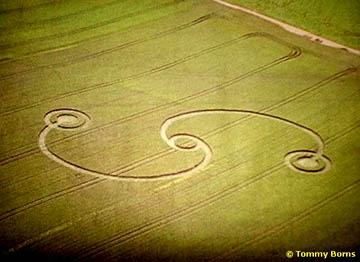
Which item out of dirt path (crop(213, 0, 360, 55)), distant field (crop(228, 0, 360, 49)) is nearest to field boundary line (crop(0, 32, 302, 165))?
dirt path (crop(213, 0, 360, 55))

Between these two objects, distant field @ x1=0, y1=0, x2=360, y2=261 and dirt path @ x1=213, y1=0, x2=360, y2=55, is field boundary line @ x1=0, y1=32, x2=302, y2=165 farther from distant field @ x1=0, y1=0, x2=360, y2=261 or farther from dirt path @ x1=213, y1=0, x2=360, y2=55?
dirt path @ x1=213, y1=0, x2=360, y2=55

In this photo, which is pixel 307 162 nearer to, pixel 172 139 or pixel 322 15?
pixel 172 139

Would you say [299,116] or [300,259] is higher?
[299,116]

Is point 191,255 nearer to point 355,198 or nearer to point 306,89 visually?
point 355,198

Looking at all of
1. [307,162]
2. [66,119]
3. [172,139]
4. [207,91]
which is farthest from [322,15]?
[66,119]

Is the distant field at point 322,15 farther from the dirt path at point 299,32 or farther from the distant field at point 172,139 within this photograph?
the distant field at point 172,139

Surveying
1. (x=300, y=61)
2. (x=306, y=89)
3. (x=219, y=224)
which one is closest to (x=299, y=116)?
(x=306, y=89)
